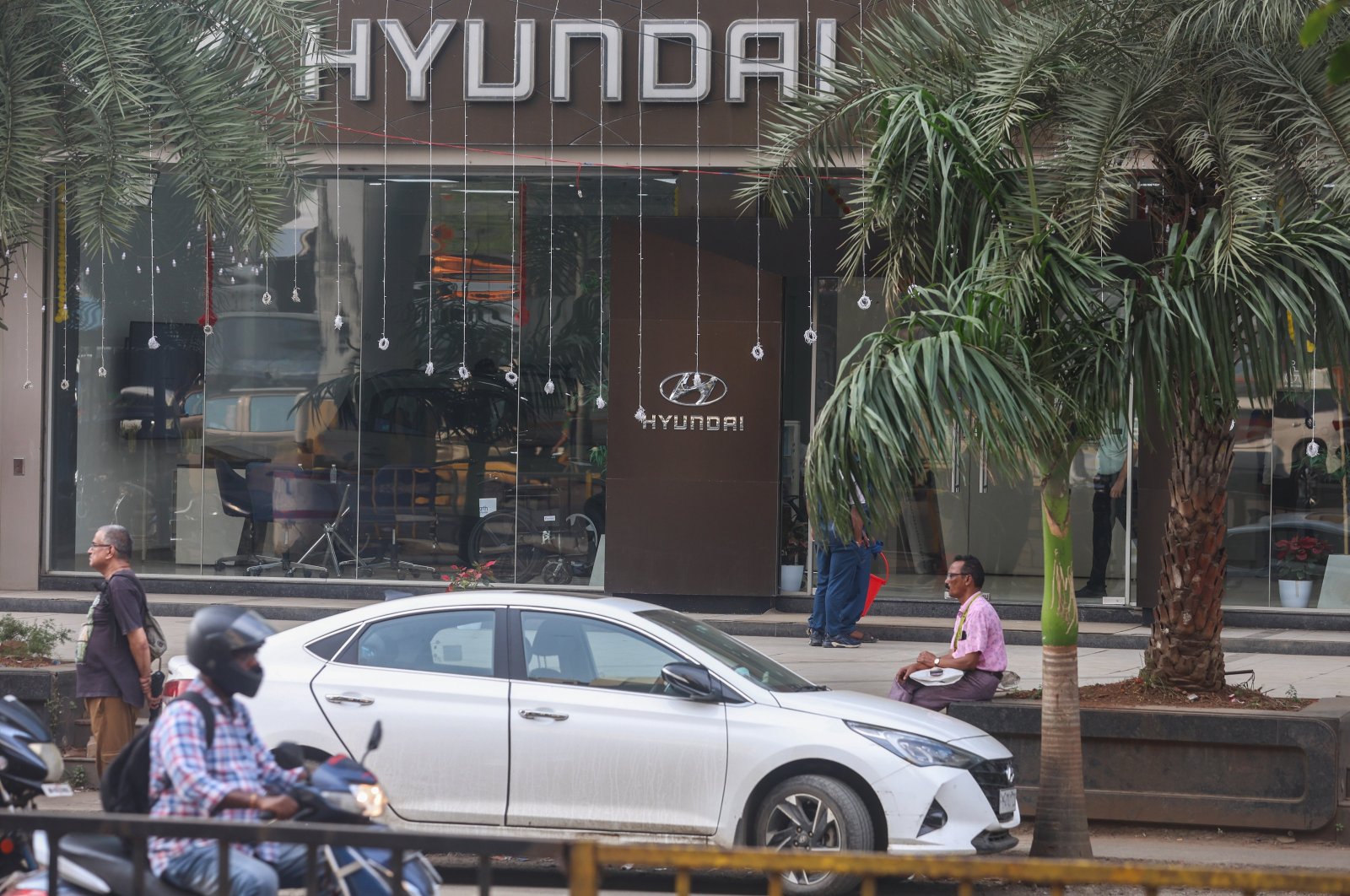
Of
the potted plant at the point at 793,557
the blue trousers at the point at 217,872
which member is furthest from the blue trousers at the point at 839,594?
the blue trousers at the point at 217,872

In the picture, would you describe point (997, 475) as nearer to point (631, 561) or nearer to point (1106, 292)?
point (1106, 292)

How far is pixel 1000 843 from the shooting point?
286 inches

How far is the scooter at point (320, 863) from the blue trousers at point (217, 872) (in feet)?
0.17

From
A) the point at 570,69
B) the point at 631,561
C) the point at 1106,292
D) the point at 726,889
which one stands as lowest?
the point at 726,889

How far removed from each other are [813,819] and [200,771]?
11.2 feet

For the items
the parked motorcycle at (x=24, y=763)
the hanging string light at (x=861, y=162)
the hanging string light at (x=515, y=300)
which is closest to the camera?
the parked motorcycle at (x=24, y=763)

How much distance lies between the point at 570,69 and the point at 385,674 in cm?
935

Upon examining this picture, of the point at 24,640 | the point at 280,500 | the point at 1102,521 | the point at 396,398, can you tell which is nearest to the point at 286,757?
the point at 24,640

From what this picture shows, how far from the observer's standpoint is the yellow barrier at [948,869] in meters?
3.45

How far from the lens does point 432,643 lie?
759 cm

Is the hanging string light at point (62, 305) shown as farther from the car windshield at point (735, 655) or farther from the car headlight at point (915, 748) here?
the car headlight at point (915, 748)

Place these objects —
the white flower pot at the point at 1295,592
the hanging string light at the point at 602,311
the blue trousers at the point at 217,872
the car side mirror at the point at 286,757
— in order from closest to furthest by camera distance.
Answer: the blue trousers at the point at 217,872 < the car side mirror at the point at 286,757 < the white flower pot at the point at 1295,592 < the hanging string light at the point at 602,311

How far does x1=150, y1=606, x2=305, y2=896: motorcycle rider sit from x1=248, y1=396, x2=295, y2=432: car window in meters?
12.6

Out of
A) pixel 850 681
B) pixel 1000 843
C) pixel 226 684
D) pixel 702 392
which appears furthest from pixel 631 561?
pixel 226 684
